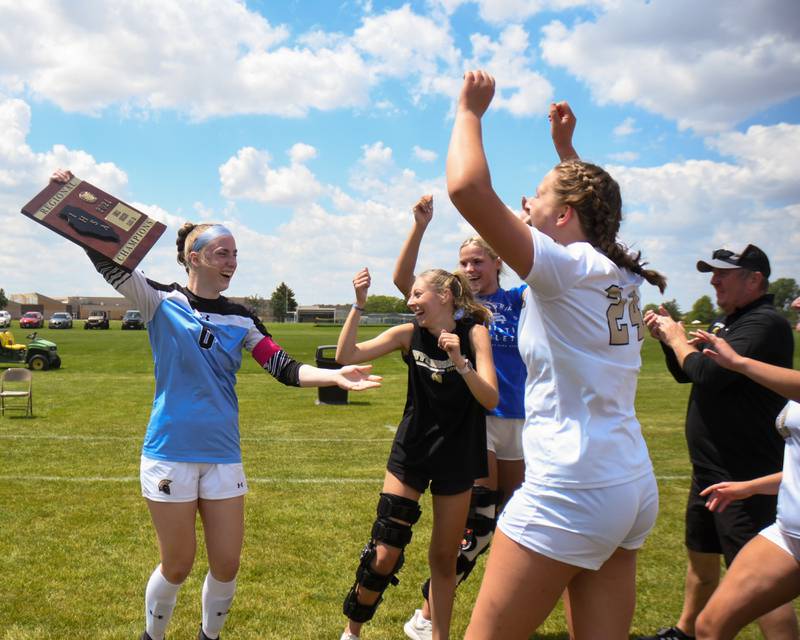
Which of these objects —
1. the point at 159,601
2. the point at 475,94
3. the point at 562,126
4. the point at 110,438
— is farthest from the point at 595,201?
the point at 110,438

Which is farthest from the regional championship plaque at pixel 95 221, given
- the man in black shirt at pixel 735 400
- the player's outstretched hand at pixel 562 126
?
the man in black shirt at pixel 735 400

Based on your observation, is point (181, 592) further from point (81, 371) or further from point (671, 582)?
point (81, 371)

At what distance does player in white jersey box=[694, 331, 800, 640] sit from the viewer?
3.03 meters

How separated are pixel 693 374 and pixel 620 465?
1.90 metres

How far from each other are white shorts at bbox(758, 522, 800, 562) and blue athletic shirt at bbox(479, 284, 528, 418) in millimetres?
1735

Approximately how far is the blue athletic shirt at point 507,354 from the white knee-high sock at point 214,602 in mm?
2016

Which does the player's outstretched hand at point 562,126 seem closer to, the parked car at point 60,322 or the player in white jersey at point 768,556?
the player in white jersey at point 768,556

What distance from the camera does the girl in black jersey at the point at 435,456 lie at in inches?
159

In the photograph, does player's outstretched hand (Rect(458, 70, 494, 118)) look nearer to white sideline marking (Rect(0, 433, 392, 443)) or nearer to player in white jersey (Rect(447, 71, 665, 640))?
player in white jersey (Rect(447, 71, 665, 640))

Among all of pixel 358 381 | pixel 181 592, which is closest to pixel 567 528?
pixel 358 381

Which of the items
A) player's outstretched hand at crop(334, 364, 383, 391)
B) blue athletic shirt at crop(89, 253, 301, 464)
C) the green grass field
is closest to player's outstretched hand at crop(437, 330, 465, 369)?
player's outstretched hand at crop(334, 364, 383, 391)

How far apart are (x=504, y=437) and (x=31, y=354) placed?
2414cm

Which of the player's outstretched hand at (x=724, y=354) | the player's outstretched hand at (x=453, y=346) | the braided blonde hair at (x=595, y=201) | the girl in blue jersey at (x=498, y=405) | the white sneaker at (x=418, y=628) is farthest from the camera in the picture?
A: the girl in blue jersey at (x=498, y=405)

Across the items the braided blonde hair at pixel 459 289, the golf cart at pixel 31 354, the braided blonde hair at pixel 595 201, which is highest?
the braided blonde hair at pixel 595 201
